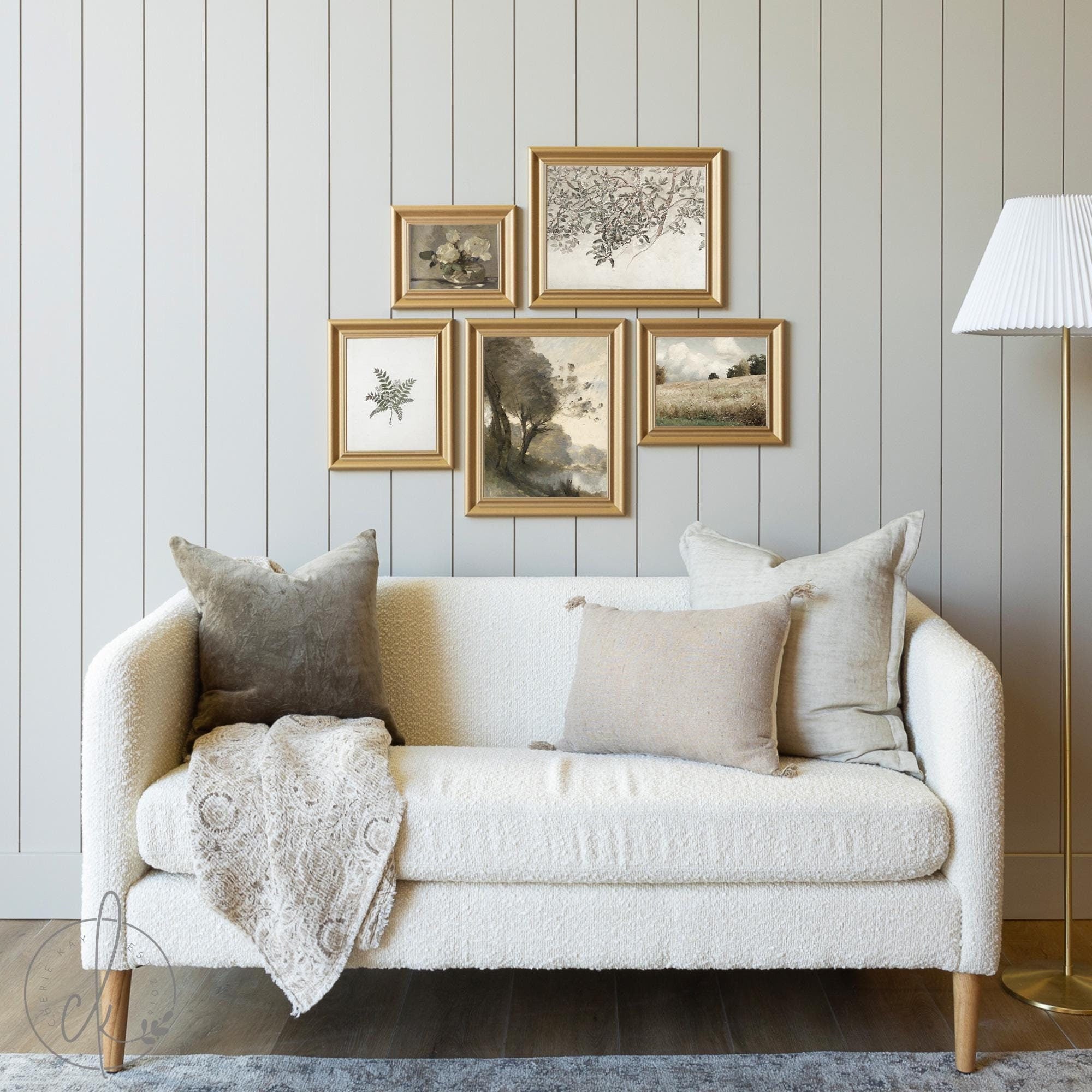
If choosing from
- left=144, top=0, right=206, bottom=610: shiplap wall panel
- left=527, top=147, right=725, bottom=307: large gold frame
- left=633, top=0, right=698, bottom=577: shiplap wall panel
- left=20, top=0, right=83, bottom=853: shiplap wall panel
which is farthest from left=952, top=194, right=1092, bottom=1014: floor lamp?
left=20, top=0, right=83, bottom=853: shiplap wall panel

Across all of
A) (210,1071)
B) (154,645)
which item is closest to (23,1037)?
(210,1071)

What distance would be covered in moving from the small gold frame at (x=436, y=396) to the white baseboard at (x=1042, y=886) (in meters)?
1.77

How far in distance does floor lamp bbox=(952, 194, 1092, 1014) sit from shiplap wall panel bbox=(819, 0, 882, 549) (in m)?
0.35

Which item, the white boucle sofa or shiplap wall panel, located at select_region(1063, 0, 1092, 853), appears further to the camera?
shiplap wall panel, located at select_region(1063, 0, 1092, 853)

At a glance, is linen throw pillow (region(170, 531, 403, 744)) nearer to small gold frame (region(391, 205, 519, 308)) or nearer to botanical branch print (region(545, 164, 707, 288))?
small gold frame (region(391, 205, 519, 308))

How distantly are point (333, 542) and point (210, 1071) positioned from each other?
1223mm

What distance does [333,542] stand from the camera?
256cm

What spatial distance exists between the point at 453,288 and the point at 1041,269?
1337mm

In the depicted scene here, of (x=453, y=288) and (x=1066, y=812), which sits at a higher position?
(x=453, y=288)

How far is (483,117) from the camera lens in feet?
8.16

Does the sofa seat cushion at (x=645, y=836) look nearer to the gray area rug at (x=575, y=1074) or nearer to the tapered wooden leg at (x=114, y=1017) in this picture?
the tapered wooden leg at (x=114, y=1017)

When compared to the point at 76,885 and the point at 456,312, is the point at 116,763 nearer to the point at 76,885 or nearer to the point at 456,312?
the point at 76,885

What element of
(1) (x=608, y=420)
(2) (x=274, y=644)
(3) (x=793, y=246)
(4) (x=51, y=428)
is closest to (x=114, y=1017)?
(2) (x=274, y=644)

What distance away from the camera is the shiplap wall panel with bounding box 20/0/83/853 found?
2.50m
